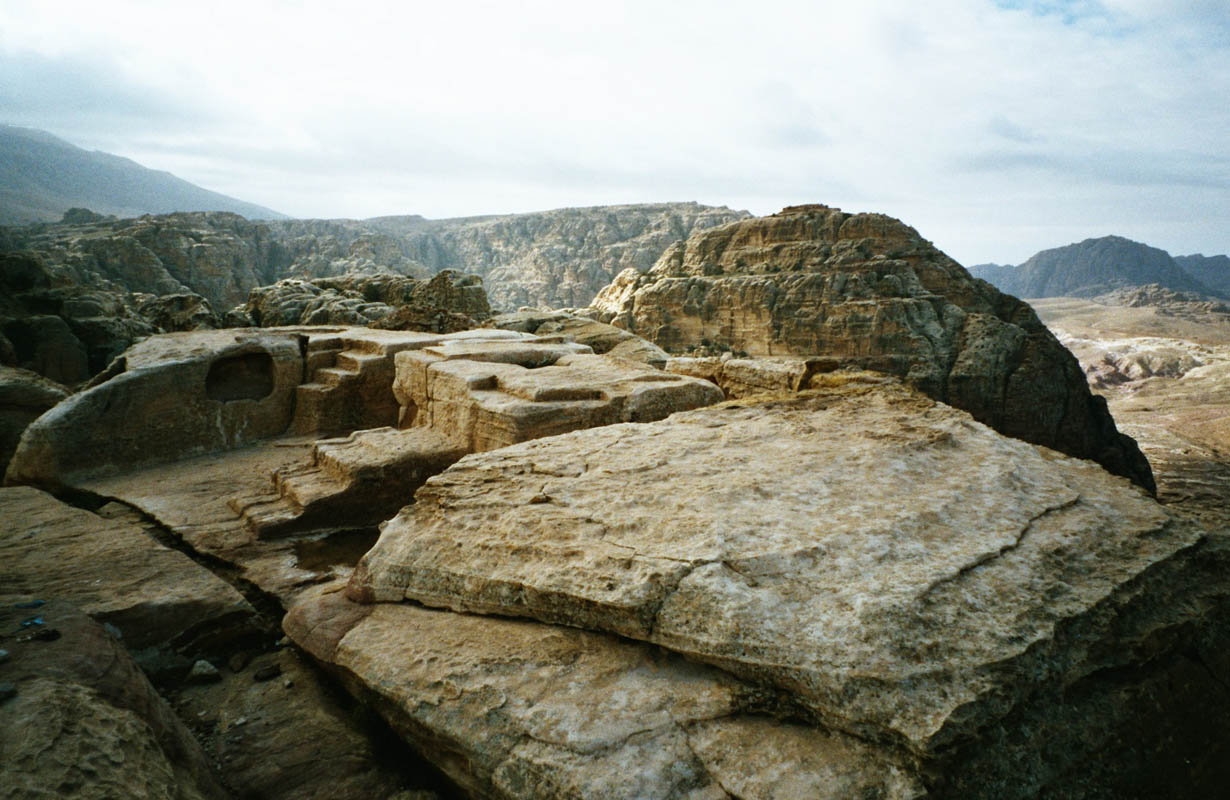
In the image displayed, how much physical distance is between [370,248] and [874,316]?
54933 millimetres

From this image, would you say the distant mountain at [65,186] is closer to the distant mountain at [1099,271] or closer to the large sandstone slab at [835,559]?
the large sandstone slab at [835,559]

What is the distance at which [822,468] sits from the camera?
287 cm

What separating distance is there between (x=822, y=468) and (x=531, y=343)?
401 cm

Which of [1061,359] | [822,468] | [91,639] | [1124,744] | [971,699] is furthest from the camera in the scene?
[1061,359]

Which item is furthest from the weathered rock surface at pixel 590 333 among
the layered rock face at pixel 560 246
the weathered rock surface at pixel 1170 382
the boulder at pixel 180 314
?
the layered rock face at pixel 560 246

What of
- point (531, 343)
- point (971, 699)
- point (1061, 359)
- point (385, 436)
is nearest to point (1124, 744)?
point (971, 699)

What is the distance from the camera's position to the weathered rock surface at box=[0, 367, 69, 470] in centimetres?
580

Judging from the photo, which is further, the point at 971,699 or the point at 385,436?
the point at 385,436

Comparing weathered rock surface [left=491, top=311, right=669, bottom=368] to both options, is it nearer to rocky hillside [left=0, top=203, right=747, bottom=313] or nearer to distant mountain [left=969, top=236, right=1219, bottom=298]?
rocky hillside [left=0, top=203, right=747, bottom=313]

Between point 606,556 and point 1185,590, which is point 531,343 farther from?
point 1185,590

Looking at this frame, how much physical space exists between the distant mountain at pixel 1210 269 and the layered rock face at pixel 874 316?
133 meters

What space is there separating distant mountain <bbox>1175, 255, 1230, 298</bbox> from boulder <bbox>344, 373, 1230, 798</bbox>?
170883mm

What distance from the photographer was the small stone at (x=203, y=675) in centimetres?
268

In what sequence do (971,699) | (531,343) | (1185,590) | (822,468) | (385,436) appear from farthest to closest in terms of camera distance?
(531,343)
(385,436)
(822,468)
(1185,590)
(971,699)
